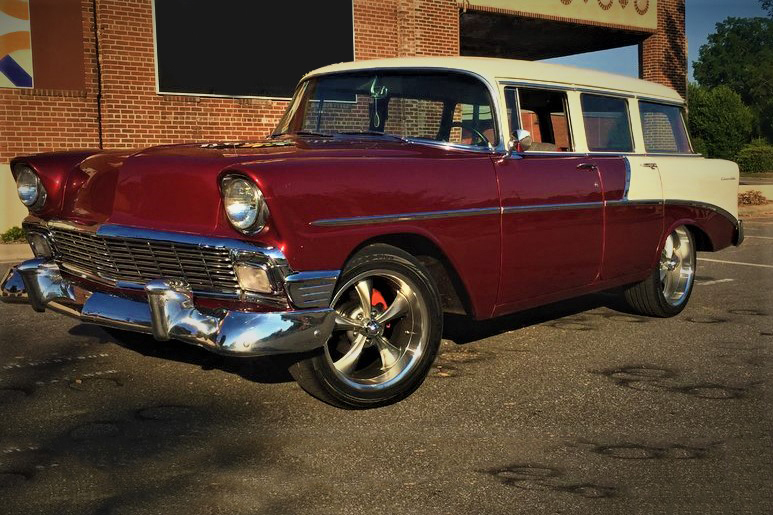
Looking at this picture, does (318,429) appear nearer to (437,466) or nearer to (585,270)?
(437,466)

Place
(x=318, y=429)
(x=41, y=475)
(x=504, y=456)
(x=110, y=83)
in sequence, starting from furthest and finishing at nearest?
1. (x=110, y=83)
2. (x=318, y=429)
3. (x=504, y=456)
4. (x=41, y=475)

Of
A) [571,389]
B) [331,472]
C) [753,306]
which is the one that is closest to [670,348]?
[571,389]

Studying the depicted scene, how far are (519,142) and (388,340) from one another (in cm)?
129

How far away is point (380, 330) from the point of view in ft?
14.0

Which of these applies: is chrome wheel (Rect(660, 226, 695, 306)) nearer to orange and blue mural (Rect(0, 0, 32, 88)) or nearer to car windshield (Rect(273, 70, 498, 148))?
car windshield (Rect(273, 70, 498, 148))

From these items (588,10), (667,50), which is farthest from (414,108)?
(667,50)

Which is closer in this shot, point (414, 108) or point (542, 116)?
point (414, 108)

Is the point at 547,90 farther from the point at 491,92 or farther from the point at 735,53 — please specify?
the point at 735,53

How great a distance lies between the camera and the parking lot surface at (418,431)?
125 inches

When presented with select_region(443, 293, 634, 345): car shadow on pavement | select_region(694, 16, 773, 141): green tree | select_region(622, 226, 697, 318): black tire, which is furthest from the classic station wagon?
select_region(694, 16, 773, 141): green tree

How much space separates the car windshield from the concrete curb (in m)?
6.02

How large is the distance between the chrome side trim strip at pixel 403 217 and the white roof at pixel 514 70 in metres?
0.85

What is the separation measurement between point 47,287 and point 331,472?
1.98 m

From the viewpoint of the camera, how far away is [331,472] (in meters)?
3.40
